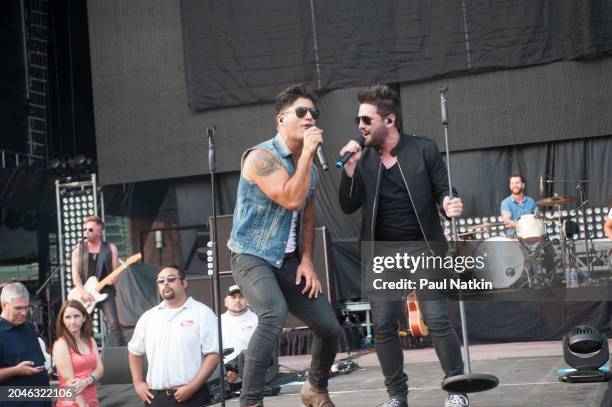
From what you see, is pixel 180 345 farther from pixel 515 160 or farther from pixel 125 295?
pixel 515 160

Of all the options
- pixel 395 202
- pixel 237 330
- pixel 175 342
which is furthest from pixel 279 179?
pixel 237 330

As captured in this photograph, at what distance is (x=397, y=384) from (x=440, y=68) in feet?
29.6

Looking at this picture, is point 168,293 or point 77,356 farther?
A: point 77,356

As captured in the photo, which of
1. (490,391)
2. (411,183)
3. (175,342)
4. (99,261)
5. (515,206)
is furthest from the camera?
(515,206)

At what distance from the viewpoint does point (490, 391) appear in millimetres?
5781

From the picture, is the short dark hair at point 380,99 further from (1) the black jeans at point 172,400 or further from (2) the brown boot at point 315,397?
(1) the black jeans at point 172,400

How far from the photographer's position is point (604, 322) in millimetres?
10398

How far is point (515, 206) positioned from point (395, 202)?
24.0 feet

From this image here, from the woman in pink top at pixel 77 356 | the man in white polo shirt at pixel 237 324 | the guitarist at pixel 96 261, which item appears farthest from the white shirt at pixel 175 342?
the guitarist at pixel 96 261

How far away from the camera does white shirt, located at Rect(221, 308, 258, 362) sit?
29.0 ft

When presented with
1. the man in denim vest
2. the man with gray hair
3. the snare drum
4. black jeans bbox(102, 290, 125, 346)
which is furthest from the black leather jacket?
the snare drum

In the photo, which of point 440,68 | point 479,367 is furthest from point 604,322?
point 440,68

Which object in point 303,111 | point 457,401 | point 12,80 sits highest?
point 12,80

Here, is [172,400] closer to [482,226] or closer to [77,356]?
[77,356]
